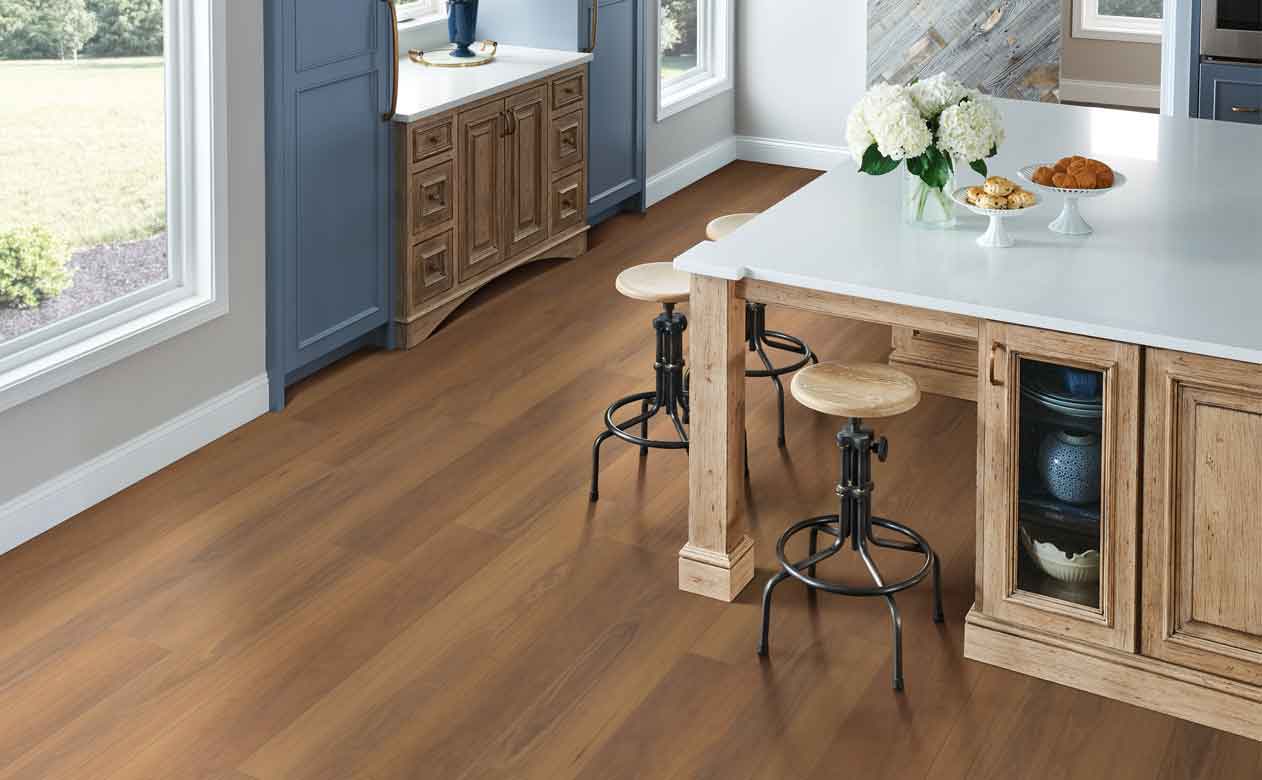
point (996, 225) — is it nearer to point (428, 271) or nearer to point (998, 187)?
point (998, 187)

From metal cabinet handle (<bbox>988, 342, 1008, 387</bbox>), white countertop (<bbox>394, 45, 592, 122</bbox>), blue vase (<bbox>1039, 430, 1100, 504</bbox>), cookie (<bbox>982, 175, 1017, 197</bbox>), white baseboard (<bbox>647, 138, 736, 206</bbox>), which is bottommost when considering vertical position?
blue vase (<bbox>1039, 430, 1100, 504</bbox>)

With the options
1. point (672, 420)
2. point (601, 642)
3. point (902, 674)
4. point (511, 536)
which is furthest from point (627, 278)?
point (902, 674)

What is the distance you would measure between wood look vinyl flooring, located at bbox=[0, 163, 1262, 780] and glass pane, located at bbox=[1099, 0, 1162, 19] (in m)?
4.88

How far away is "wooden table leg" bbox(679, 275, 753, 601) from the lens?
3602 millimetres

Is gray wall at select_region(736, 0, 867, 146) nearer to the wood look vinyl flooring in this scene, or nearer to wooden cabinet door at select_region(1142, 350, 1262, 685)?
the wood look vinyl flooring

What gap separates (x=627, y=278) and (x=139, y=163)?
141cm

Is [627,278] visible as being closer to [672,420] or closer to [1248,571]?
[672,420]

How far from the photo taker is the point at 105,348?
419cm

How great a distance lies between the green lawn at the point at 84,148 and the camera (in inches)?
156

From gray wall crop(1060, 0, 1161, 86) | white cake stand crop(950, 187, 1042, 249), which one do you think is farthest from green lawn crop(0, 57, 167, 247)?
gray wall crop(1060, 0, 1161, 86)

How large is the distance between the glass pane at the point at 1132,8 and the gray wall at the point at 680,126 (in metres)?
2.51

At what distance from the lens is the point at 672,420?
15.3ft

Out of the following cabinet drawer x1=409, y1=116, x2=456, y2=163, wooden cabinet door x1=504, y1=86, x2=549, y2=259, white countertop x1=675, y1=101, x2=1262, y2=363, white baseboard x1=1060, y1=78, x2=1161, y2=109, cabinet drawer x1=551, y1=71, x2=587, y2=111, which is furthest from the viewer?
white baseboard x1=1060, y1=78, x2=1161, y2=109

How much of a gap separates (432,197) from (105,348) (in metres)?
1.58
